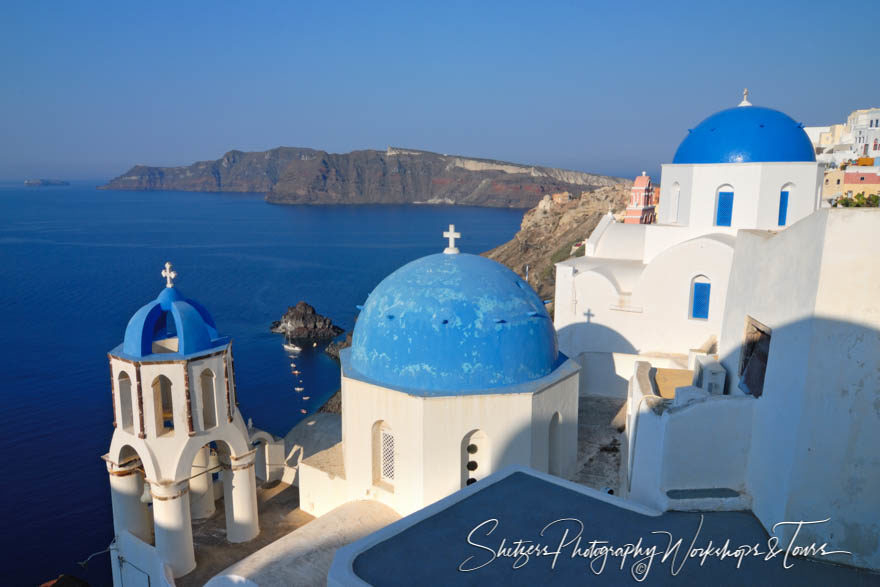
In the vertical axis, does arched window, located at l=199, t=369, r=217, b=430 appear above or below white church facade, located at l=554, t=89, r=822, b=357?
below

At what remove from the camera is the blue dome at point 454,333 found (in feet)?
30.9

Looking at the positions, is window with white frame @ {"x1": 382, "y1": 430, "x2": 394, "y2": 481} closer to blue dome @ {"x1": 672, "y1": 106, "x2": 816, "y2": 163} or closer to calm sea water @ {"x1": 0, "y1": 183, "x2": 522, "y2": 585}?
blue dome @ {"x1": 672, "y1": 106, "x2": 816, "y2": 163}

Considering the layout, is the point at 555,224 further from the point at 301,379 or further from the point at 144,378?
the point at 144,378

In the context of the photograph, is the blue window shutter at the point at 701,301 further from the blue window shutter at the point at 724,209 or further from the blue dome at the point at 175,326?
the blue dome at the point at 175,326

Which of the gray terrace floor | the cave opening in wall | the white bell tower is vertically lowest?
the white bell tower

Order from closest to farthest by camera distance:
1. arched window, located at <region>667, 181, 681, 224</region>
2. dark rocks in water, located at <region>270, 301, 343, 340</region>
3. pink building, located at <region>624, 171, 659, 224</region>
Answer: arched window, located at <region>667, 181, 681, 224</region>
pink building, located at <region>624, 171, 659, 224</region>
dark rocks in water, located at <region>270, 301, 343, 340</region>

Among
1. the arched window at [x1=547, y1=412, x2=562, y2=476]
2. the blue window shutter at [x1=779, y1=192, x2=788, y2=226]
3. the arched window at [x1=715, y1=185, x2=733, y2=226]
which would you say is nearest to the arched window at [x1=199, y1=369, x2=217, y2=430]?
the arched window at [x1=547, y1=412, x2=562, y2=476]

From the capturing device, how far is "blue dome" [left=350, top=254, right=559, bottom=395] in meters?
9.43

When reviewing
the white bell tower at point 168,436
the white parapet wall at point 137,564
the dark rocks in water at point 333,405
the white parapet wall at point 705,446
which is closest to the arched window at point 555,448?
the white parapet wall at point 705,446

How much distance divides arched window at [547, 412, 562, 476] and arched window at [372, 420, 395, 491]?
2600mm

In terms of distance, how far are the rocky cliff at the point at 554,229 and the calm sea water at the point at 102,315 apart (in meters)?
14.6

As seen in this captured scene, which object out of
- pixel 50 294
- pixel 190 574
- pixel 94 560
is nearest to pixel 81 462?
pixel 94 560

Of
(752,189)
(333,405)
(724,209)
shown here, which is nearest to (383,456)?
(724,209)

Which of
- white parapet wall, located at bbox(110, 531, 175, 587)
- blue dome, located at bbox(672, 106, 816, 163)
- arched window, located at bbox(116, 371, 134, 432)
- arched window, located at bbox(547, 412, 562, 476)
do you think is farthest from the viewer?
blue dome, located at bbox(672, 106, 816, 163)
